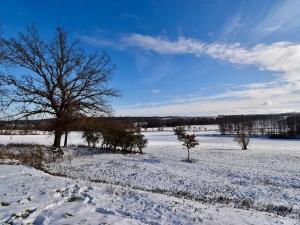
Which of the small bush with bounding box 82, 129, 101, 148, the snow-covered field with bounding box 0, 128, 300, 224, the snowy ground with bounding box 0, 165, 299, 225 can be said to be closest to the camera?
the snowy ground with bounding box 0, 165, 299, 225

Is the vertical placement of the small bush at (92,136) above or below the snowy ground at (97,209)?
above

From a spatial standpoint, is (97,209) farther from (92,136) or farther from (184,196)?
(92,136)

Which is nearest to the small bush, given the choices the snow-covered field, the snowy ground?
the snow-covered field

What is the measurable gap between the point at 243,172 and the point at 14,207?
17739 millimetres

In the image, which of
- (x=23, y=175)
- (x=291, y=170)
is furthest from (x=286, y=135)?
(x=23, y=175)

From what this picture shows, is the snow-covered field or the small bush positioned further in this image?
the small bush

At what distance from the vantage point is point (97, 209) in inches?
276

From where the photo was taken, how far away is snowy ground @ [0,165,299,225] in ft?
20.5

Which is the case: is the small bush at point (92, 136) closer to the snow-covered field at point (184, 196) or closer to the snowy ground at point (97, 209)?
the snow-covered field at point (184, 196)

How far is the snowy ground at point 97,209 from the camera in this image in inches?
246

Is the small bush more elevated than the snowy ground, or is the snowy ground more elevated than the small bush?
the small bush

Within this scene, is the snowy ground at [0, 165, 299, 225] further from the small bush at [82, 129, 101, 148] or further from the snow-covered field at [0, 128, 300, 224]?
the small bush at [82, 129, 101, 148]

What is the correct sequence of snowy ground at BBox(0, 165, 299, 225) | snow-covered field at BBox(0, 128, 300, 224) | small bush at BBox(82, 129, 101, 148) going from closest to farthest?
snowy ground at BBox(0, 165, 299, 225) → snow-covered field at BBox(0, 128, 300, 224) → small bush at BBox(82, 129, 101, 148)

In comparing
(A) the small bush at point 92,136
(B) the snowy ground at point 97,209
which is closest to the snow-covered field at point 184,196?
(B) the snowy ground at point 97,209
